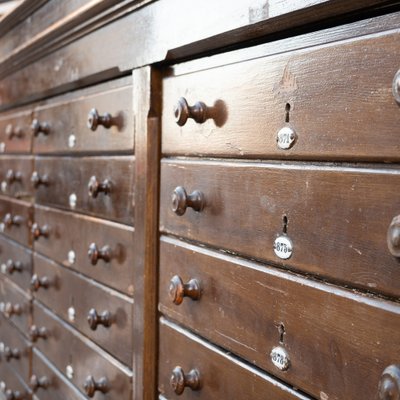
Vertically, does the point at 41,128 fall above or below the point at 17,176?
above

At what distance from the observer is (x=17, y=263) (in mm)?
2162

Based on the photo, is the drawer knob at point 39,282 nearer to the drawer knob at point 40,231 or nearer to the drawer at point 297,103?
the drawer knob at point 40,231

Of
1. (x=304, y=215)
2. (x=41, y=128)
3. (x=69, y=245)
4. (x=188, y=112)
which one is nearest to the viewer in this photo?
(x=304, y=215)

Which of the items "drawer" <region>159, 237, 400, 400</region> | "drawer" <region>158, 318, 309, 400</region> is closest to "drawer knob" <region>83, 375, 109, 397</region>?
"drawer" <region>158, 318, 309, 400</region>

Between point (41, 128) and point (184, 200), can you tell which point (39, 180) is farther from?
point (184, 200)

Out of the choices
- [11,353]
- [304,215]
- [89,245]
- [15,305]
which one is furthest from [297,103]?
[11,353]

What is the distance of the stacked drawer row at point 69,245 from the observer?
1.39 m

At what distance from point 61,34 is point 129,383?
1019 mm

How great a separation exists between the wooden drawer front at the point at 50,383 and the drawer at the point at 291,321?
71cm

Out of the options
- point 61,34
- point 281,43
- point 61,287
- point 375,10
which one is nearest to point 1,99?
point 61,34

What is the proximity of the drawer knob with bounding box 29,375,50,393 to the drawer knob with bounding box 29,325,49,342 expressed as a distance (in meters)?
0.14

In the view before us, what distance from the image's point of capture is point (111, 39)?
1383mm

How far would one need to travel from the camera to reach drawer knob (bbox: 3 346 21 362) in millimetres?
2184

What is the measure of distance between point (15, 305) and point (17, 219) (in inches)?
14.0
